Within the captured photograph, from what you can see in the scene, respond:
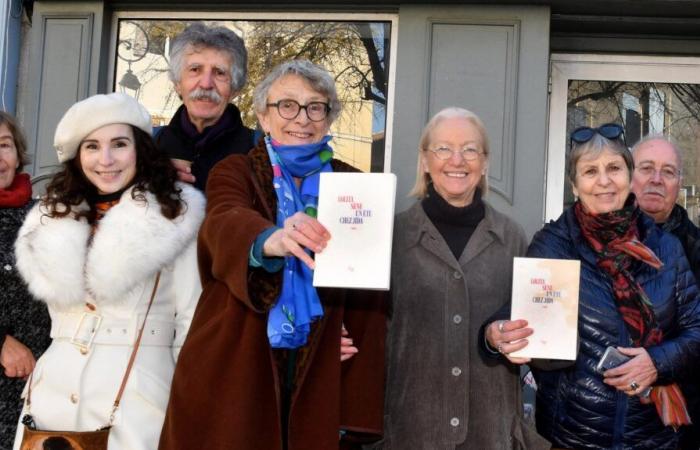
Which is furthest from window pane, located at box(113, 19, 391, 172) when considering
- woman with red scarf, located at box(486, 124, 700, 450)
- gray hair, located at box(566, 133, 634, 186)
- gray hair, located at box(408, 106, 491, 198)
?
woman with red scarf, located at box(486, 124, 700, 450)

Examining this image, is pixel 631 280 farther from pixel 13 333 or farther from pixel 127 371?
pixel 13 333

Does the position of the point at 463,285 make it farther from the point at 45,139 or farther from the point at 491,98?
the point at 45,139

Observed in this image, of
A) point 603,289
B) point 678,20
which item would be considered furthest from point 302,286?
point 678,20

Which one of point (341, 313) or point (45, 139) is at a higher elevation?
point (45, 139)

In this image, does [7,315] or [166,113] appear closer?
[7,315]

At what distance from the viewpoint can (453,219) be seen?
3045 mm

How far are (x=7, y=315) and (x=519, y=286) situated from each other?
1861mm

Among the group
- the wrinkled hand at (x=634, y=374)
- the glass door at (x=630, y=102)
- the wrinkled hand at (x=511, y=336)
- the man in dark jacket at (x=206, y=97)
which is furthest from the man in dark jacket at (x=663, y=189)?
the man in dark jacket at (x=206, y=97)

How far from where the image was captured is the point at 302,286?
255cm

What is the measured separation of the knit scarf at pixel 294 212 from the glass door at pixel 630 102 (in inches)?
117

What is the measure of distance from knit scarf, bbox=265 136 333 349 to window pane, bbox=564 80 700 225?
10.1 ft

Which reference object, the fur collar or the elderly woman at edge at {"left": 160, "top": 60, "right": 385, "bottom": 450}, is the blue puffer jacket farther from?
the fur collar

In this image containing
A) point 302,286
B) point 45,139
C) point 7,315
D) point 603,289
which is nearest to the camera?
point 302,286

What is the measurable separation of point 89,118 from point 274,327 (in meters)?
0.99
